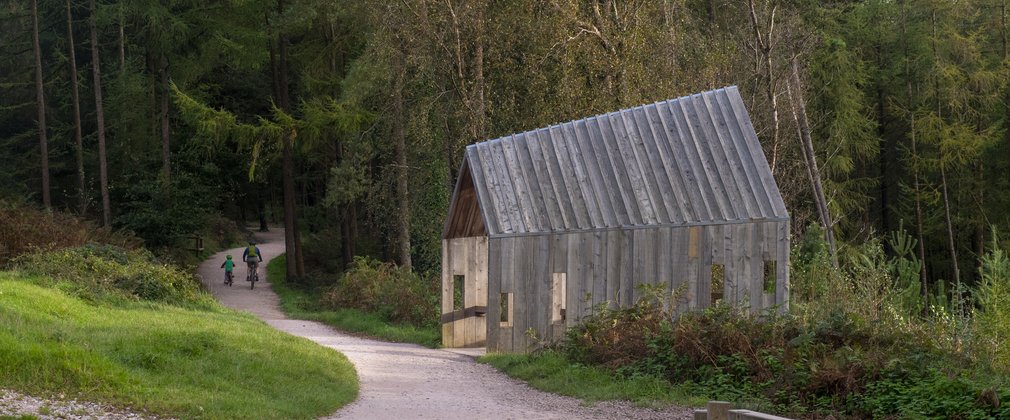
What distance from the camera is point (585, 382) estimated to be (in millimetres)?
12828

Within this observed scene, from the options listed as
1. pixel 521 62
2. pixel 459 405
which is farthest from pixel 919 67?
pixel 459 405

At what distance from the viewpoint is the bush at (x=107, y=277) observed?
64.6 feet

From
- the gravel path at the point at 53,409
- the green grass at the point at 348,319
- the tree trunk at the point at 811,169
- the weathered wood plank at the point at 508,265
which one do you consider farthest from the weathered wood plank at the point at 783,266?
→ the tree trunk at the point at 811,169

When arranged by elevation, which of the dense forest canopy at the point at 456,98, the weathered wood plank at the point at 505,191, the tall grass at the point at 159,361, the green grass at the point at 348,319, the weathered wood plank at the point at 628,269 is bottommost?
the green grass at the point at 348,319

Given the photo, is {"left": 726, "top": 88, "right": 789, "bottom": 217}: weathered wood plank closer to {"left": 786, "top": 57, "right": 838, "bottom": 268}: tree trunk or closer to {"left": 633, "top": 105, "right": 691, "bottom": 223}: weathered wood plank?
{"left": 633, "top": 105, "right": 691, "bottom": 223}: weathered wood plank

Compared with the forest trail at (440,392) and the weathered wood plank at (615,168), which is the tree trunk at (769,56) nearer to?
the weathered wood plank at (615,168)

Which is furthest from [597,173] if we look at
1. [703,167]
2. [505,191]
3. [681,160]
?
[703,167]

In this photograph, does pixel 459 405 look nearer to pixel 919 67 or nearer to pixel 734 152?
pixel 734 152

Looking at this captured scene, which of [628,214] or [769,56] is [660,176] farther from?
[769,56]

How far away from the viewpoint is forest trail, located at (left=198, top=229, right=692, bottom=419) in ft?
36.0

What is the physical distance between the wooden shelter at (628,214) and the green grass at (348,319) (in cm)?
362

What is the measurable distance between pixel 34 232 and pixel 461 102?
10.2m

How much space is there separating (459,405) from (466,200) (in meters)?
8.91

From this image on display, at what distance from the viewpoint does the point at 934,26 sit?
35.9 meters
